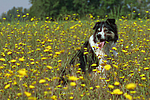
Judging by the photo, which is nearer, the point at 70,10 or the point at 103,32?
the point at 103,32

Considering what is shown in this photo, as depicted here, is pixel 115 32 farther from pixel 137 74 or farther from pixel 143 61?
pixel 137 74

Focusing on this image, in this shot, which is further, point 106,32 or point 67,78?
point 106,32

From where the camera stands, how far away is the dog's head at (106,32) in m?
3.79

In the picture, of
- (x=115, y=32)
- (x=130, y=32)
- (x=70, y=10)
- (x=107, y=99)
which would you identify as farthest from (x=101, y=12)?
(x=107, y=99)

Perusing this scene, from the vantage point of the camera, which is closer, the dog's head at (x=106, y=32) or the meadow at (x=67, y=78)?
the meadow at (x=67, y=78)

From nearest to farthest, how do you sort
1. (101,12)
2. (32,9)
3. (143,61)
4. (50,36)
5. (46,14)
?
(143,61), (50,36), (101,12), (46,14), (32,9)

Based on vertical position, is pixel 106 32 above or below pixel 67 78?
above

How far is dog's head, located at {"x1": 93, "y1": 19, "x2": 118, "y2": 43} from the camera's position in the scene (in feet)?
12.4

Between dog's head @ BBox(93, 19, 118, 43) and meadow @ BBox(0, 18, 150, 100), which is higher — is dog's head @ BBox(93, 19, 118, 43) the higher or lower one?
the higher one

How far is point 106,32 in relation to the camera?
12.6 feet

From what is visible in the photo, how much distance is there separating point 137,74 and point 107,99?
0.78m

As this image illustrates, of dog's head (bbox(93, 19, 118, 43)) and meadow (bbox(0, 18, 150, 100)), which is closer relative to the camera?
meadow (bbox(0, 18, 150, 100))

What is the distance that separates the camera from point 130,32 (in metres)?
6.51

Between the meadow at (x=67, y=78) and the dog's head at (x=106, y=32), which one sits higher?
the dog's head at (x=106, y=32)
